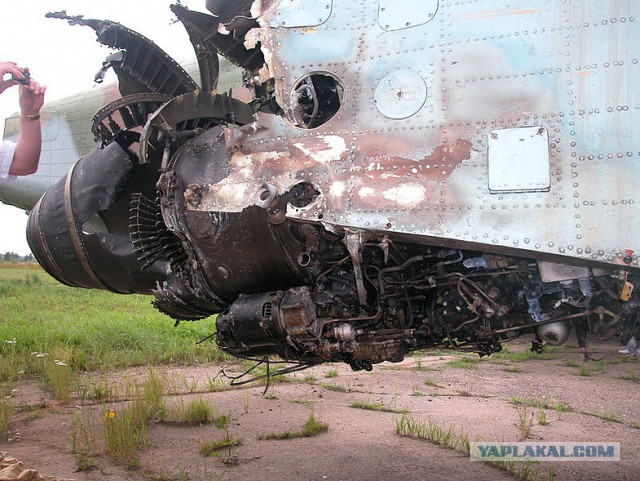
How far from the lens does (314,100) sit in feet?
13.3

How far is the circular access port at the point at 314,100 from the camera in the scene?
4.07 m

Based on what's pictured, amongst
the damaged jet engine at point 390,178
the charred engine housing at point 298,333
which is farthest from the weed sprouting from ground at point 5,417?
the charred engine housing at point 298,333

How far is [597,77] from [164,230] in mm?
3209

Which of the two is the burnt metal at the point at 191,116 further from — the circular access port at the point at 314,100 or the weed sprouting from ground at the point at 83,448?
the weed sprouting from ground at the point at 83,448

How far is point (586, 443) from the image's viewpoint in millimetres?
Result: 5441

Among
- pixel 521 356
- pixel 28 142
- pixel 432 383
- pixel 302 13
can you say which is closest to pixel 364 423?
pixel 432 383

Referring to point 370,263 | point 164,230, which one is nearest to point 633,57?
point 370,263

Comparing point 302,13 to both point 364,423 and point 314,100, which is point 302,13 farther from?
point 364,423

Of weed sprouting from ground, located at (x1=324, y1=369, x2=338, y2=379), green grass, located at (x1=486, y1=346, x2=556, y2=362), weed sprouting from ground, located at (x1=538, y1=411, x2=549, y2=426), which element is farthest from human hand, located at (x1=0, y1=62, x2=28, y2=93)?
green grass, located at (x1=486, y1=346, x2=556, y2=362)

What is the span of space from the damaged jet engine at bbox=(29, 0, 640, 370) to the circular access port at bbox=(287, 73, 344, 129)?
0.01m

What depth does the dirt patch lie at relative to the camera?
4.60 metres

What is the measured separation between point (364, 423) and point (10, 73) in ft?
16.5

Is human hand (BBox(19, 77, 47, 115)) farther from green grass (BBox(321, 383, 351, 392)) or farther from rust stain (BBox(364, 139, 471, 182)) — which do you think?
green grass (BBox(321, 383, 351, 392))

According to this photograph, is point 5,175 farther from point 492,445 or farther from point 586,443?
point 586,443
